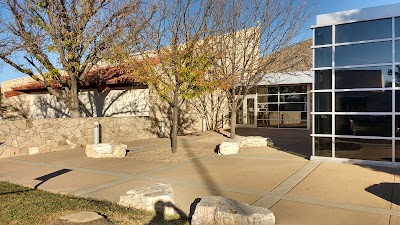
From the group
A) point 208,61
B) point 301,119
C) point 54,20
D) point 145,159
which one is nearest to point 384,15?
point 208,61

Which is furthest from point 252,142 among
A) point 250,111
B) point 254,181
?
point 250,111

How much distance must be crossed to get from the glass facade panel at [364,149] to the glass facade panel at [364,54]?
2.16m

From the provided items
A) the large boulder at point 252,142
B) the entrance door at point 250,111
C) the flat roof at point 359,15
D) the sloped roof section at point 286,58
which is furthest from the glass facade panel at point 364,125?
the entrance door at point 250,111

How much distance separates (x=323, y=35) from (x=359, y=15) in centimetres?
106

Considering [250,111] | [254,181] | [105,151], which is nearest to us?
[254,181]

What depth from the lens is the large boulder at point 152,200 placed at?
545 cm

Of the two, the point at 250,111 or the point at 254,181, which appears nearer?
the point at 254,181

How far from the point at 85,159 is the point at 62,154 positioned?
1.75 metres

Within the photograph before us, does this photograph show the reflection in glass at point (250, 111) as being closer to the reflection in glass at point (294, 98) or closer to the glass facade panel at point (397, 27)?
the reflection in glass at point (294, 98)

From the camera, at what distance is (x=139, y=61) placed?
1134cm

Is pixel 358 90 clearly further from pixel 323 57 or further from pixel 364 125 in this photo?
pixel 323 57

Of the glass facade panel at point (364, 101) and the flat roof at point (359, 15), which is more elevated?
the flat roof at point (359, 15)

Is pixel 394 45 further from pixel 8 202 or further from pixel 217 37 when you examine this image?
pixel 8 202

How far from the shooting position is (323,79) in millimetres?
9859
